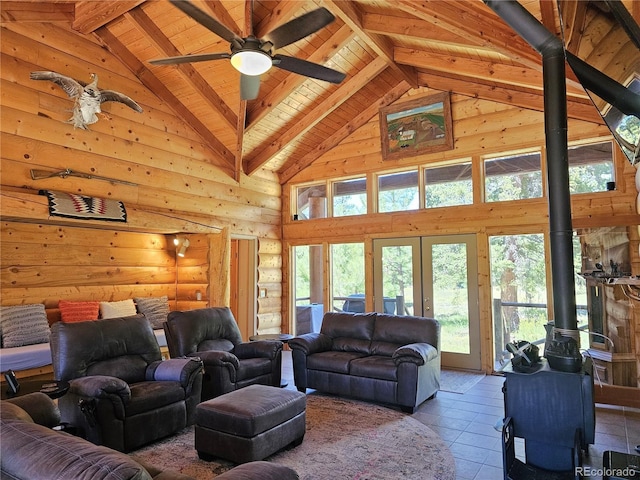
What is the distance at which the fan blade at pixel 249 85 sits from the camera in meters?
3.96

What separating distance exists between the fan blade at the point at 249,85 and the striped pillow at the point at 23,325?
12.0 feet

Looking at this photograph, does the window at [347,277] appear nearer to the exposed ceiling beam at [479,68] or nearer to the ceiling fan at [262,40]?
the exposed ceiling beam at [479,68]

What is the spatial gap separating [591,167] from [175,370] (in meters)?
5.89

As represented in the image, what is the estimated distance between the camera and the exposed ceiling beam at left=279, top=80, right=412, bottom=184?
7113mm

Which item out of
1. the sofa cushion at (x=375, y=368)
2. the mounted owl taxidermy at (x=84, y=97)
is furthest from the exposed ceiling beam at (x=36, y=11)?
the sofa cushion at (x=375, y=368)

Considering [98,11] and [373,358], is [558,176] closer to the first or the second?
[373,358]

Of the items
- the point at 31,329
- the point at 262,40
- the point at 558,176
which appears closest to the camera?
the point at 558,176

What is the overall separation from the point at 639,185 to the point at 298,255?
5.73m

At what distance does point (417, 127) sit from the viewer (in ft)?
23.0

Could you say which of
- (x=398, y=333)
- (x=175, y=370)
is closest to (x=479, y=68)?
(x=398, y=333)

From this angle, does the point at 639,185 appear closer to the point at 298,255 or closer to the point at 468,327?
the point at 468,327

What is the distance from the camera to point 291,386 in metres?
5.45

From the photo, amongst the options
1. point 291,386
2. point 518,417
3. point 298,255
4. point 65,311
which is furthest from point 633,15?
point 298,255

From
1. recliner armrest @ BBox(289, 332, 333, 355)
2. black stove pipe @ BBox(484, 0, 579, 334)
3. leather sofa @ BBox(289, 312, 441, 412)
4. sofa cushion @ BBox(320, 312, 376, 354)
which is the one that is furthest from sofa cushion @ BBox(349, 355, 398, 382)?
black stove pipe @ BBox(484, 0, 579, 334)
